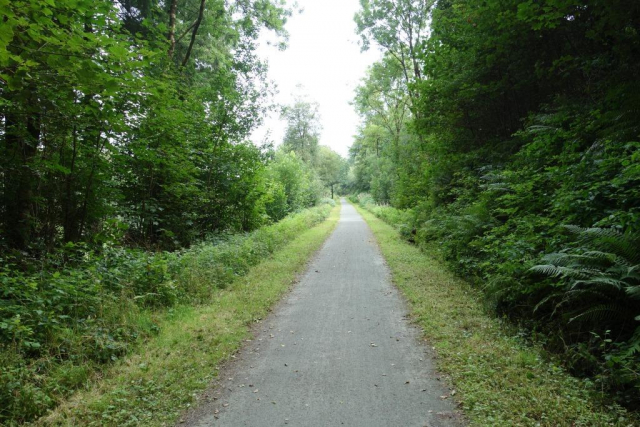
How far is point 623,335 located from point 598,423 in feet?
4.48

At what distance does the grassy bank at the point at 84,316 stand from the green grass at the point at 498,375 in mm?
3575

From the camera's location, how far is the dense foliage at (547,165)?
374 cm

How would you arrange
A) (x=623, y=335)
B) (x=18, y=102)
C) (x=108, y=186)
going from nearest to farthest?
A: (x=623, y=335), (x=18, y=102), (x=108, y=186)

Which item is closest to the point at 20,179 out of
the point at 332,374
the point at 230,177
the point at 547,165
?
the point at 332,374

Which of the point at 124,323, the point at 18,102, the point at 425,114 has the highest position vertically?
the point at 425,114

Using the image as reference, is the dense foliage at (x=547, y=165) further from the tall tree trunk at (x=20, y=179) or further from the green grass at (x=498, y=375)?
the tall tree trunk at (x=20, y=179)

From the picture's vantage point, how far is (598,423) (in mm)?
2723

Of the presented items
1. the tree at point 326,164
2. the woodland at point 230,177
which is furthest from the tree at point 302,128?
the woodland at point 230,177

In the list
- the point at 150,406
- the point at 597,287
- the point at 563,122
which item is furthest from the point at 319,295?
the point at 563,122

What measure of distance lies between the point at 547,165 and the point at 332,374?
584cm

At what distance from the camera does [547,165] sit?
6461 millimetres

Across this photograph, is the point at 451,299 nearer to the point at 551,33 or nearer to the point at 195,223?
the point at 551,33

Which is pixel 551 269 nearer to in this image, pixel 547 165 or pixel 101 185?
pixel 547 165

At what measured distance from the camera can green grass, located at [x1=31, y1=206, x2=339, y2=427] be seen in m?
3.13
